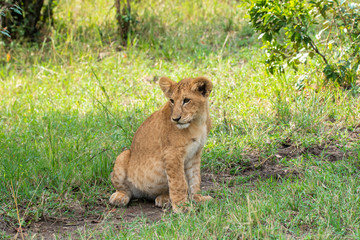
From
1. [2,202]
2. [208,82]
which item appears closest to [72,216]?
[2,202]

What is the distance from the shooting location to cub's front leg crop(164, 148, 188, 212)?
4406mm

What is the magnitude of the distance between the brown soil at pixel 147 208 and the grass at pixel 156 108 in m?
0.07

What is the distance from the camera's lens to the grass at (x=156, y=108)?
388cm

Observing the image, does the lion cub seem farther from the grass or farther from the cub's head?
the grass

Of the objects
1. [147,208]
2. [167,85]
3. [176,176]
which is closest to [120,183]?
[147,208]

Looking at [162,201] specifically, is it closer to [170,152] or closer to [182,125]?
[170,152]

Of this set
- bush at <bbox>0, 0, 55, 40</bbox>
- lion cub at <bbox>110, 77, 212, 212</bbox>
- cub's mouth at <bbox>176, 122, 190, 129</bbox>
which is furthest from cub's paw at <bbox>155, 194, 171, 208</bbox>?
bush at <bbox>0, 0, 55, 40</bbox>

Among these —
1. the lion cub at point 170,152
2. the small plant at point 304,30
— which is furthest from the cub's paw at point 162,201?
the small plant at point 304,30

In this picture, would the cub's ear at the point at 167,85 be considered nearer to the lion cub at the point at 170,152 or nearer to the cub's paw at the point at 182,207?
the lion cub at the point at 170,152

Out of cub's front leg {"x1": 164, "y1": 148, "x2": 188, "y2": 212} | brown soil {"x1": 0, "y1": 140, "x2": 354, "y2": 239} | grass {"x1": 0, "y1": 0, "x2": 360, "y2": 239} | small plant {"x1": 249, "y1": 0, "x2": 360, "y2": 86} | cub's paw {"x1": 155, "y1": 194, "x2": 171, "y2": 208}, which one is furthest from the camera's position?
small plant {"x1": 249, "y1": 0, "x2": 360, "y2": 86}

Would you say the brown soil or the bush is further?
the bush

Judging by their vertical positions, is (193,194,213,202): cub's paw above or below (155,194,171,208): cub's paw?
above

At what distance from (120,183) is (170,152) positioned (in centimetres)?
74

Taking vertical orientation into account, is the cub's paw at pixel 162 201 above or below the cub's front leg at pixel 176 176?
below
